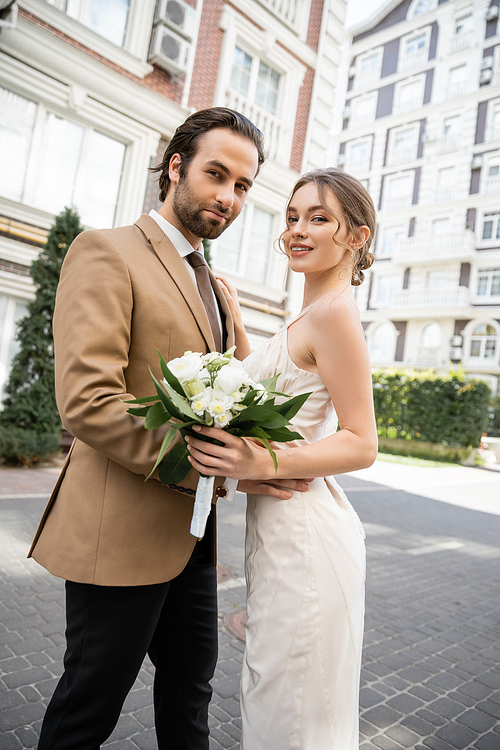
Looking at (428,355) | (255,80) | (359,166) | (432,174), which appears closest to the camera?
(255,80)

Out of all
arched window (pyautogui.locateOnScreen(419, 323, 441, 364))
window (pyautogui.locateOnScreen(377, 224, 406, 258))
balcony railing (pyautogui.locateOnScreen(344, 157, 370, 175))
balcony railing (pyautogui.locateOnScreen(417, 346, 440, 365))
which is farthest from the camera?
balcony railing (pyautogui.locateOnScreen(344, 157, 370, 175))

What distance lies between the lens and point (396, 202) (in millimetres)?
35750

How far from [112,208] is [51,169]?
1.28 m

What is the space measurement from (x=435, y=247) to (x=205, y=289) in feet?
110

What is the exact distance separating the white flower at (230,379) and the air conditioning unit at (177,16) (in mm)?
10900

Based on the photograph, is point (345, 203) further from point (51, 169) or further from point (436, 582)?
point (51, 169)

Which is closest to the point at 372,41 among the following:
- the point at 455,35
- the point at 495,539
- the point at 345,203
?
the point at 455,35

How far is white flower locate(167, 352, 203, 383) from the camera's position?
4.44 ft

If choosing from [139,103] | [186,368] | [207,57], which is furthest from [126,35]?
[186,368]

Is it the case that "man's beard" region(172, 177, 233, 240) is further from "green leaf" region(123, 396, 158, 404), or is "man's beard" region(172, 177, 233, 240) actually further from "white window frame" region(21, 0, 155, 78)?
"white window frame" region(21, 0, 155, 78)

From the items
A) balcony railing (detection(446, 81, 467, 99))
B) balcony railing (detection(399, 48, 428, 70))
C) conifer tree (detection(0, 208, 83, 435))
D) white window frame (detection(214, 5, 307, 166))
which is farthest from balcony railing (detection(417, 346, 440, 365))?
conifer tree (detection(0, 208, 83, 435))

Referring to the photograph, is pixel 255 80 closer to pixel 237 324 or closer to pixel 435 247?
pixel 237 324

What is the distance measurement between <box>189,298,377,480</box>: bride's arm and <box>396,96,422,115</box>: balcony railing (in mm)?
39291

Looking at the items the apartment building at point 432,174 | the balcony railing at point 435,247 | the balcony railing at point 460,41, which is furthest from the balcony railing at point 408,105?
the balcony railing at point 435,247
